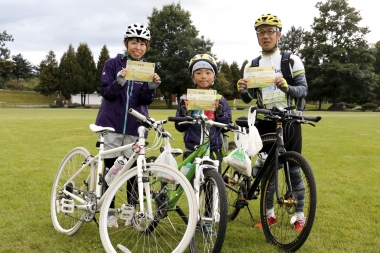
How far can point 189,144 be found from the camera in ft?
13.5

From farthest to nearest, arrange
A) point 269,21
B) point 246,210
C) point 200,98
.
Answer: point 246,210
point 269,21
point 200,98

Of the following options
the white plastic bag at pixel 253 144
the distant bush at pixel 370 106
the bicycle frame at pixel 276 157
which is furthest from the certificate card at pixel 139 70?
the distant bush at pixel 370 106

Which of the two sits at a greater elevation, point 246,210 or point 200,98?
point 200,98

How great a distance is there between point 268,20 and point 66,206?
2.94m

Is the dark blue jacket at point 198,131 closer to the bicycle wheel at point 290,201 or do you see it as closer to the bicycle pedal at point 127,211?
the bicycle wheel at point 290,201

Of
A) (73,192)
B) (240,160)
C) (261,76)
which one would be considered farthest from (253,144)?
(73,192)

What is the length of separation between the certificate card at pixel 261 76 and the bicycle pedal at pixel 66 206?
228 centimetres

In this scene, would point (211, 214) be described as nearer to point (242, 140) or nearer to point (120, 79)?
point (242, 140)

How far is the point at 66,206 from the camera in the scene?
164 inches

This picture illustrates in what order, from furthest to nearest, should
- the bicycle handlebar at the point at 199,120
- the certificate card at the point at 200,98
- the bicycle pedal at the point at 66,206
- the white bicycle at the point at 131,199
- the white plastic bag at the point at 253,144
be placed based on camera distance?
the bicycle pedal at the point at 66,206 → the white plastic bag at the point at 253,144 → the certificate card at the point at 200,98 → the bicycle handlebar at the point at 199,120 → the white bicycle at the point at 131,199

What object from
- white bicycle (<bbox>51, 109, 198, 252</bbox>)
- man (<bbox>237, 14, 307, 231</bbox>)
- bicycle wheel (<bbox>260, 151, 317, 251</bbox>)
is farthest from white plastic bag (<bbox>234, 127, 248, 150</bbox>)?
white bicycle (<bbox>51, 109, 198, 252</bbox>)

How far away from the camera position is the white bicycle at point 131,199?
3.35m

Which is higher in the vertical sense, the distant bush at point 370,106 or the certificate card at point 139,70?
the certificate card at point 139,70

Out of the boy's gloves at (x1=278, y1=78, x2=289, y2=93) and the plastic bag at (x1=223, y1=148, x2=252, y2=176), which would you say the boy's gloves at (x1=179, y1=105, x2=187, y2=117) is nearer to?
the plastic bag at (x1=223, y1=148, x2=252, y2=176)
